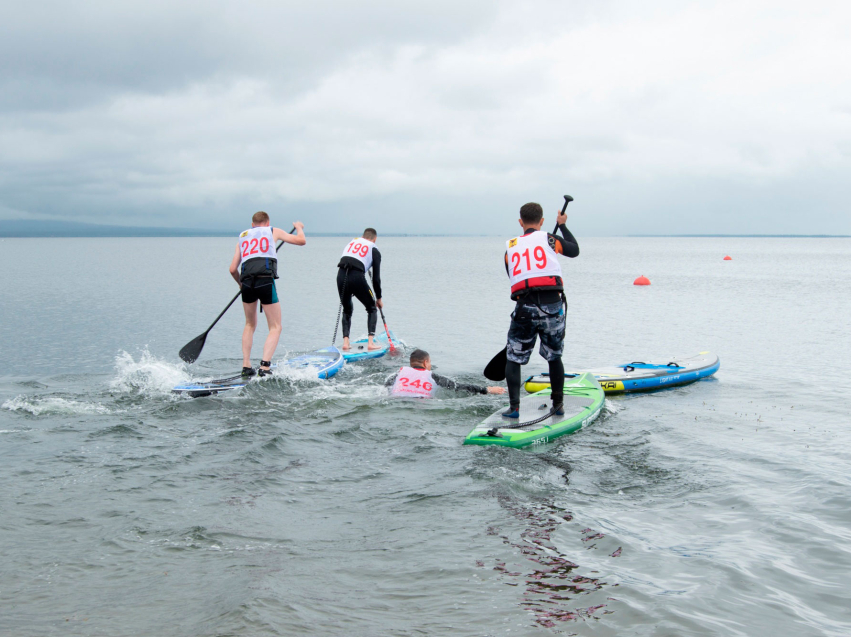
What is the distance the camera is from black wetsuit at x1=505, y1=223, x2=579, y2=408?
7.39 metres

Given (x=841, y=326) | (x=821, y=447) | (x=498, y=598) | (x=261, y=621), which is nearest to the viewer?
(x=261, y=621)

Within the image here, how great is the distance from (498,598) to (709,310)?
83.3ft

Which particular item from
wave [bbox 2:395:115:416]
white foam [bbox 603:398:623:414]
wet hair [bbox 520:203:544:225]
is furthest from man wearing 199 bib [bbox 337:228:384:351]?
wet hair [bbox 520:203:544:225]

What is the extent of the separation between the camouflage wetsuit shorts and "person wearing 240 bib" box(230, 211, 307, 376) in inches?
157

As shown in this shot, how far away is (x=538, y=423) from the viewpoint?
773 cm

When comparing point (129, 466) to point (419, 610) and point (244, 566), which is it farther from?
point (419, 610)

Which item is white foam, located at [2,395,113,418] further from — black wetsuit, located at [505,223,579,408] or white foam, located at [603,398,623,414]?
white foam, located at [603,398,623,414]

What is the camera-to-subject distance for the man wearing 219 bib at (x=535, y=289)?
736 centimetres

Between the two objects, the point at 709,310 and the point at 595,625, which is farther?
the point at 709,310

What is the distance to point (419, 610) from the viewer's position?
3998 millimetres

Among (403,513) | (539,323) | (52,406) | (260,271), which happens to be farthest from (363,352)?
(403,513)

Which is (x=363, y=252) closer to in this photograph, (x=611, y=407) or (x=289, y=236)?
(x=289, y=236)

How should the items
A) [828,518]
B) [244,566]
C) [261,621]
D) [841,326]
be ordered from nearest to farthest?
[261,621]
[244,566]
[828,518]
[841,326]

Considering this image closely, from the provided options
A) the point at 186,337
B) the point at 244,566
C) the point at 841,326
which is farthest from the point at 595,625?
the point at 841,326
